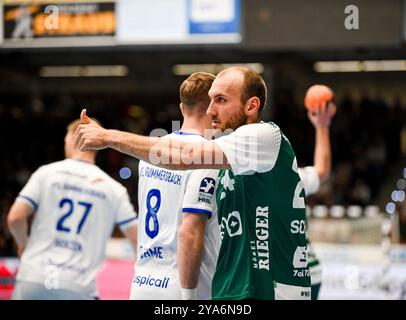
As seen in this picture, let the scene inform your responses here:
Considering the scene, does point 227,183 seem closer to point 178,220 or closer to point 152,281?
point 178,220

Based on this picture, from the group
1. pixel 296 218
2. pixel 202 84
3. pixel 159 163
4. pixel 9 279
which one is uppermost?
pixel 202 84

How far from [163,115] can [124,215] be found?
7453mm

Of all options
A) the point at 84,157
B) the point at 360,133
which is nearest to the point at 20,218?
the point at 84,157

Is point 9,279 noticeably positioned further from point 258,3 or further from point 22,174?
point 22,174

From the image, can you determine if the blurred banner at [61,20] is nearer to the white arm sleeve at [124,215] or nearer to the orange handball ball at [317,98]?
the white arm sleeve at [124,215]

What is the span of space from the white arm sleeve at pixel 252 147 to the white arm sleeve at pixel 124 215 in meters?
2.30

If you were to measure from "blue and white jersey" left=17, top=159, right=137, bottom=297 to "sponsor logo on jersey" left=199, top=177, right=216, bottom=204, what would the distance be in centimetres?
183

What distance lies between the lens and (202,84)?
414cm

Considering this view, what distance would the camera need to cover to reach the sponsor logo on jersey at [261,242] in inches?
140

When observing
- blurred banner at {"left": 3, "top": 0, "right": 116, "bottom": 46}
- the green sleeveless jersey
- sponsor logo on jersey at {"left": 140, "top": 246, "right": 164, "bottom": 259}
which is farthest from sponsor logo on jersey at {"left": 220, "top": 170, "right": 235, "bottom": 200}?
blurred banner at {"left": 3, "top": 0, "right": 116, "bottom": 46}

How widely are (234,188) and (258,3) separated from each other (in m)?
6.35

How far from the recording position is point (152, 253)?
166 inches

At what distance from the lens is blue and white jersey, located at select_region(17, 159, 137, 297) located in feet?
18.3
